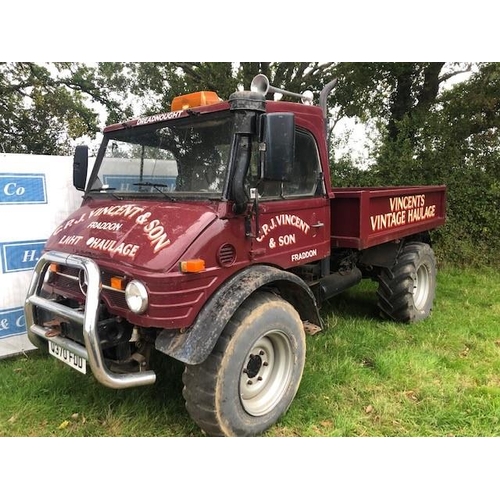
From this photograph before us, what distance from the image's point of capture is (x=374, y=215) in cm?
439

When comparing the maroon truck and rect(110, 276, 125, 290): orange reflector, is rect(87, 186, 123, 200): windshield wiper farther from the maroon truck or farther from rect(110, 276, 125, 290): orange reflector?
rect(110, 276, 125, 290): orange reflector

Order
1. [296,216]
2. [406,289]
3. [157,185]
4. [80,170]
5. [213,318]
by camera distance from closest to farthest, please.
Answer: [213,318], [157,185], [296,216], [80,170], [406,289]

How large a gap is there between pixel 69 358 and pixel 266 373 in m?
1.41

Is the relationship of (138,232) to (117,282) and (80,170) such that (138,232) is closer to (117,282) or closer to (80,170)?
(117,282)

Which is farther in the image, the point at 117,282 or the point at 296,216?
the point at 296,216

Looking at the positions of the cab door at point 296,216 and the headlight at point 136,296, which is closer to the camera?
the headlight at point 136,296

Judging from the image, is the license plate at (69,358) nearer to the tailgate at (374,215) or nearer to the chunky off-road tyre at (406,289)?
the tailgate at (374,215)

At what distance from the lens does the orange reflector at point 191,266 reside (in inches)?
99.0

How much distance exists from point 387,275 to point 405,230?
2.01 feet

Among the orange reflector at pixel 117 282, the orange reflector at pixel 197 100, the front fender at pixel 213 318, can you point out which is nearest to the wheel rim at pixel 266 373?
the front fender at pixel 213 318

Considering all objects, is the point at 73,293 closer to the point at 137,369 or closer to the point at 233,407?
the point at 137,369

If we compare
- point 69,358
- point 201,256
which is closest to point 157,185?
point 201,256

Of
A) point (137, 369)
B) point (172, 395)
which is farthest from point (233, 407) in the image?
point (172, 395)

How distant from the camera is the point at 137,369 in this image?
9.36 ft
